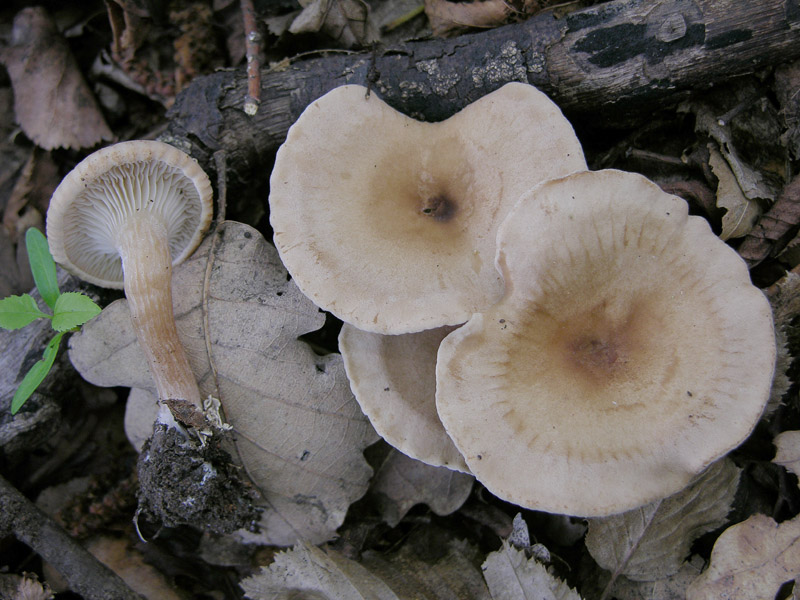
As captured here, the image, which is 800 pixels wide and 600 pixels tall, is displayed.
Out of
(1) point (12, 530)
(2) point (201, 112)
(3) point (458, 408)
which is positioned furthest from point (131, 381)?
(3) point (458, 408)

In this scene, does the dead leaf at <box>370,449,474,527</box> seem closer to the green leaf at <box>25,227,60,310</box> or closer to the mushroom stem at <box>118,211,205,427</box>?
the mushroom stem at <box>118,211,205,427</box>

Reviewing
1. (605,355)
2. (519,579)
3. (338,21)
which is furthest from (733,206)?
(338,21)

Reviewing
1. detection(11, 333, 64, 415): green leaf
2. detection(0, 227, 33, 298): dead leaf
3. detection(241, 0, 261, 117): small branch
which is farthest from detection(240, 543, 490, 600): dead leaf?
detection(0, 227, 33, 298): dead leaf

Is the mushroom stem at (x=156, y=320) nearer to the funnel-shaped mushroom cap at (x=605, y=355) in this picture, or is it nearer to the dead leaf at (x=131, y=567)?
the dead leaf at (x=131, y=567)

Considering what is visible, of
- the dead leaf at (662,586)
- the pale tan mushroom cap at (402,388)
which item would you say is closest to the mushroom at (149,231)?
the pale tan mushroom cap at (402,388)

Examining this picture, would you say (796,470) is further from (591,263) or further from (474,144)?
(474,144)

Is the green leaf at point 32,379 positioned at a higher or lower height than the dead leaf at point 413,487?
higher

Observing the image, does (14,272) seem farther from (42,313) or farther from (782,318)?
(782,318)
